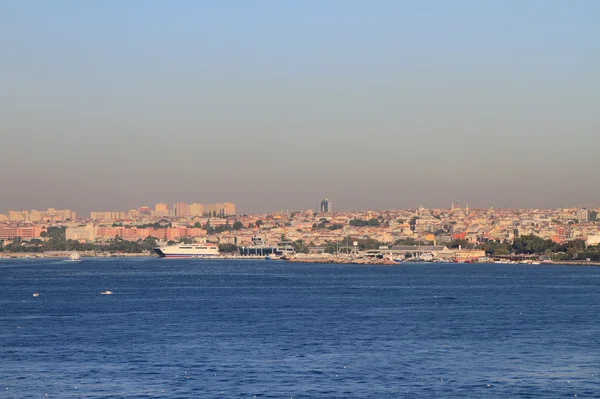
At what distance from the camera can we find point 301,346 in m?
21.6

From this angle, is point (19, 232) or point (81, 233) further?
point (19, 232)

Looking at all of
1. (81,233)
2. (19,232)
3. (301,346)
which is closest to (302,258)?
(81,233)

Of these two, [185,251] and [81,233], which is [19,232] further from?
[185,251]

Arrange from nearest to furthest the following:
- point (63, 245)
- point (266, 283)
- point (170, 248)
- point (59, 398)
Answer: point (59, 398) → point (266, 283) → point (170, 248) → point (63, 245)

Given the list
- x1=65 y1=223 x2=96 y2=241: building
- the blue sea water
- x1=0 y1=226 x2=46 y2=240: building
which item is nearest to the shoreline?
x1=65 y1=223 x2=96 y2=241: building

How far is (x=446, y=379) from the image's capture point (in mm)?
17531

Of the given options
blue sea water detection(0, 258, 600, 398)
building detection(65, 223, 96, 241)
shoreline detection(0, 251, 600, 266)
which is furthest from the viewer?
building detection(65, 223, 96, 241)

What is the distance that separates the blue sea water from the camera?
16891 mm

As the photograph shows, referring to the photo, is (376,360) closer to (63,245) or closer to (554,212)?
(63,245)

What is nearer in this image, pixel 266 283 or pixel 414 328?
pixel 414 328

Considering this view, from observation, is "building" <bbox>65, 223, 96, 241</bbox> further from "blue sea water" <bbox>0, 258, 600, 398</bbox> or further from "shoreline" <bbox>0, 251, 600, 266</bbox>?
"blue sea water" <bbox>0, 258, 600, 398</bbox>

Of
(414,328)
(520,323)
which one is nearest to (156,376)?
(414,328)

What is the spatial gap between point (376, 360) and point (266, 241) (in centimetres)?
11535

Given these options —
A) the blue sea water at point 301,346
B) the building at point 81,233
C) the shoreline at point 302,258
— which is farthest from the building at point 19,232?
the blue sea water at point 301,346
